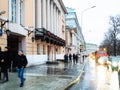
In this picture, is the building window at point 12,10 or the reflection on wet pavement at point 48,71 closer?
the reflection on wet pavement at point 48,71

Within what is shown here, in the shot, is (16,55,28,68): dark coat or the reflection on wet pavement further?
the reflection on wet pavement

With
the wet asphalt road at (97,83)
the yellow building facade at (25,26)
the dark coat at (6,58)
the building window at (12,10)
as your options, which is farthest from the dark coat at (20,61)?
the building window at (12,10)

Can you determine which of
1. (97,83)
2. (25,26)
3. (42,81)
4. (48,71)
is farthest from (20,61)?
(25,26)

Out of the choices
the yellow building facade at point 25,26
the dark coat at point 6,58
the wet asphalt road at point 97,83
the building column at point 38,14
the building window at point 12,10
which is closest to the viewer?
the dark coat at point 6,58

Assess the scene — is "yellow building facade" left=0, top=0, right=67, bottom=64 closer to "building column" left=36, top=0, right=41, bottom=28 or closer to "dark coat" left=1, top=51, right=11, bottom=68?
"building column" left=36, top=0, right=41, bottom=28

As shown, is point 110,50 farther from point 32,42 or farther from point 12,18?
point 12,18

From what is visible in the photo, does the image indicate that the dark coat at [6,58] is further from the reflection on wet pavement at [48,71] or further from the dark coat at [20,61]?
the reflection on wet pavement at [48,71]

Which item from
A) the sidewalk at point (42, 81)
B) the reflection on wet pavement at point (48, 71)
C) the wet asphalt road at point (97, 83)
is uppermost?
the reflection on wet pavement at point (48, 71)

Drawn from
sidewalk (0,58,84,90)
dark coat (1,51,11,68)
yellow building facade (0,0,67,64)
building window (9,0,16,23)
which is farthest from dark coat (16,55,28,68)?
building window (9,0,16,23)

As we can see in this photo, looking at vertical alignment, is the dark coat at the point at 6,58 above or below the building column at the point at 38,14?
below

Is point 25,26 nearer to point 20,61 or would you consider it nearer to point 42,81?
point 42,81

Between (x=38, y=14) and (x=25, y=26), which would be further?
(x=38, y=14)

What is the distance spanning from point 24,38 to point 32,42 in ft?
12.0

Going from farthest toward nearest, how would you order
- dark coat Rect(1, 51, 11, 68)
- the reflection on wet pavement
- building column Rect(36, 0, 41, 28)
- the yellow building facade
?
building column Rect(36, 0, 41, 28)
the reflection on wet pavement
the yellow building facade
dark coat Rect(1, 51, 11, 68)
